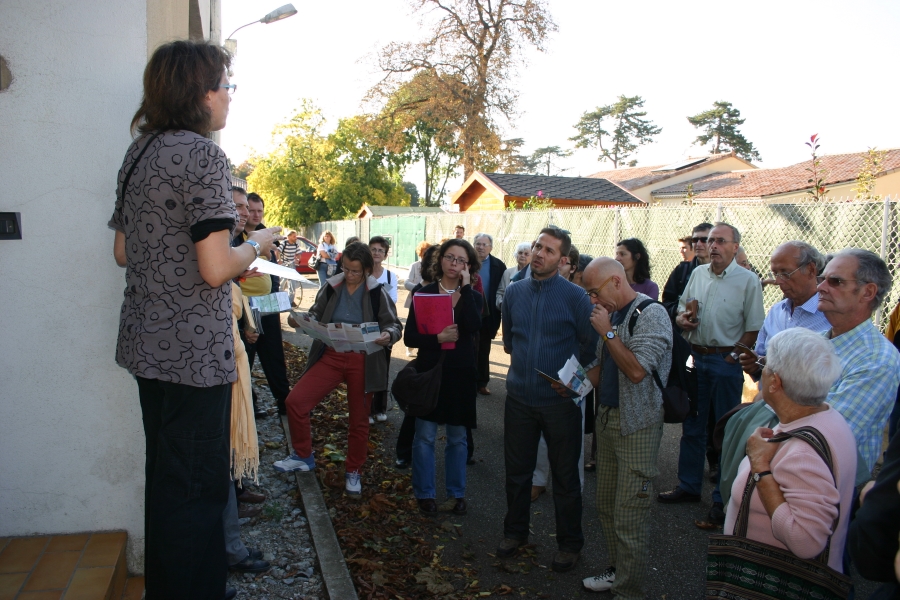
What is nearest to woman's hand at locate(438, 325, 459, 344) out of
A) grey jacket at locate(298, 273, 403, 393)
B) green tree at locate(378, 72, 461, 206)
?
grey jacket at locate(298, 273, 403, 393)

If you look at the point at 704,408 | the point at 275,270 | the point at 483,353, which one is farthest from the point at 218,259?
the point at 483,353

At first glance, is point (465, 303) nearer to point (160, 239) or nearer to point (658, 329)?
point (658, 329)

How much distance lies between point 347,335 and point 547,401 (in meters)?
1.71

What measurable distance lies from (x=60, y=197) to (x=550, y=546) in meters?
3.66

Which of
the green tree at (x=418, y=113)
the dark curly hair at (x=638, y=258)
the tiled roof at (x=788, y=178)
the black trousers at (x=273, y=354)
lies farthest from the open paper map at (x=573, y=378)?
the green tree at (x=418, y=113)

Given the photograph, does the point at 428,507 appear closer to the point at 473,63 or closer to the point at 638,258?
the point at 638,258

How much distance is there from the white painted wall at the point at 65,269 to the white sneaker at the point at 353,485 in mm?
2029

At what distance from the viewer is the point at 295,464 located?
5062 millimetres

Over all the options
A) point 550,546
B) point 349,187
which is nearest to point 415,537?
point 550,546

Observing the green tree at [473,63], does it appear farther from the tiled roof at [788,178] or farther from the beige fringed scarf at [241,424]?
the beige fringed scarf at [241,424]

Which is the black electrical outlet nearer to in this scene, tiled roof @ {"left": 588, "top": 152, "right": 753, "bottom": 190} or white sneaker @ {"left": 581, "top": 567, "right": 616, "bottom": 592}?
white sneaker @ {"left": 581, "top": 567, "right": 616, "bottom": 592}

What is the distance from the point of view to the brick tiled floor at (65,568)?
2.67 meters

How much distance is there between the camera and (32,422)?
9.70 feet

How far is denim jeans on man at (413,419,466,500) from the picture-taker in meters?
4.75
